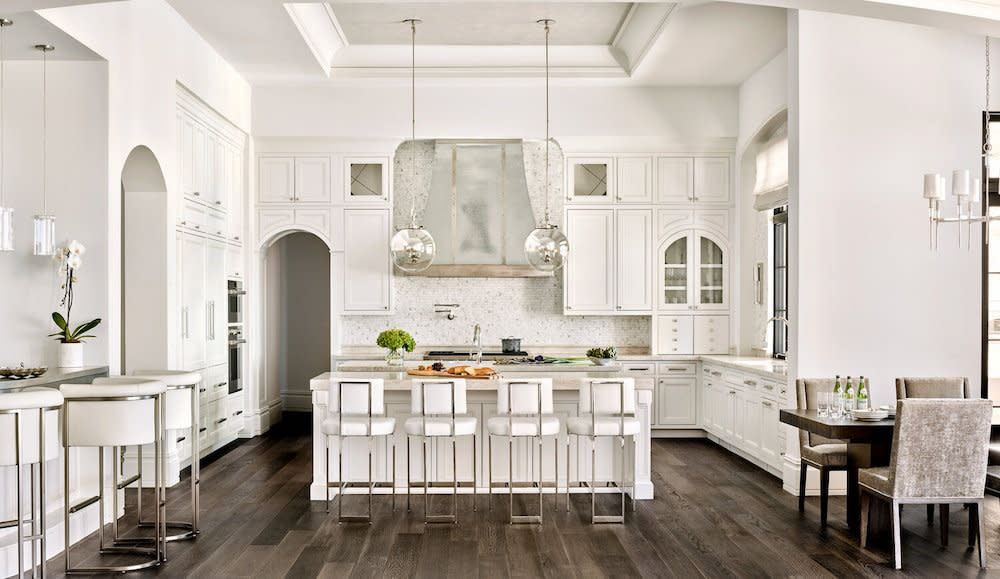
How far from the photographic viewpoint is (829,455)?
5016 mm

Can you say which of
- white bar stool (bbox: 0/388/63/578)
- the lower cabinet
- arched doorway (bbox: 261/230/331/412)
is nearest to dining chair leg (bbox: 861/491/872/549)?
the lower cabinet

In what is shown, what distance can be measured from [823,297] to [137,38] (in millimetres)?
5169

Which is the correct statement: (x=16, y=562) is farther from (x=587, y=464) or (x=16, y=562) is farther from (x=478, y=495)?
(x=587, y=464)

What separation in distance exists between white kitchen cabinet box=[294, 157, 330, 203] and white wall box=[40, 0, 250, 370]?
4.78 ft

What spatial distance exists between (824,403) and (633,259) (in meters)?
3.73

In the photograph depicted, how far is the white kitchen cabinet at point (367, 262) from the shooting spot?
8.38 meters

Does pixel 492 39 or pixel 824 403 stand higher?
pixel 492 39

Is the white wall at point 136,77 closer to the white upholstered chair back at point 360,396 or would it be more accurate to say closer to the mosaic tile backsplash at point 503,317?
the white upholstered chair back at point 360,396

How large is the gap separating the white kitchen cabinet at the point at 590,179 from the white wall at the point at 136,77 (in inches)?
143

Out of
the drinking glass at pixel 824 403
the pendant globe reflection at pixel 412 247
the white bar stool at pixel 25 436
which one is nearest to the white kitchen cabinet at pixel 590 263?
the pendant globe reflection at pixel 412 247

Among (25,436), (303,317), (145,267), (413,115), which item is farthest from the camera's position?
(303,317)

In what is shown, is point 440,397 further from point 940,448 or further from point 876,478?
point 940,448

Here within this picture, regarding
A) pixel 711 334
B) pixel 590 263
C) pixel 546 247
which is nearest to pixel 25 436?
pixel 546 247

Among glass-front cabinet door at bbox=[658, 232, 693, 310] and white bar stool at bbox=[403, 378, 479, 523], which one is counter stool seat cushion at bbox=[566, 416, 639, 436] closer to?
white bar stool at bbox=[403, 378, 479, 523]
